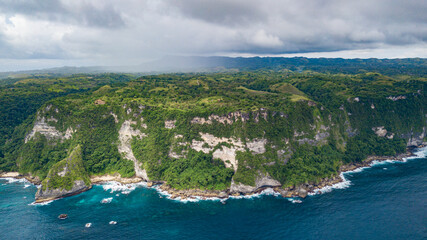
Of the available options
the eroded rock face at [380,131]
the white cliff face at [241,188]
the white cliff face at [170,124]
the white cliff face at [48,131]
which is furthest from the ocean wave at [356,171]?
the white cliff face at [48,131]

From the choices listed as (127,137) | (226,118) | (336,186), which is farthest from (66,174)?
(336,186)

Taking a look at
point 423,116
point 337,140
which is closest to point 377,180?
point 337,140

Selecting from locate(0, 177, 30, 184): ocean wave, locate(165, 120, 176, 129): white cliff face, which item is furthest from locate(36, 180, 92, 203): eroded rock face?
locate(165, 120, 176, 129): white cliff face

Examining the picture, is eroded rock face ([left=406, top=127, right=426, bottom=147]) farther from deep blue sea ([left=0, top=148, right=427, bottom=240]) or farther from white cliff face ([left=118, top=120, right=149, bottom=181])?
white cliff face ([left=118, top=120, right=149, bottom=181])

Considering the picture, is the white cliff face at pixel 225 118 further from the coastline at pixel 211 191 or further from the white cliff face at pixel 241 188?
the coastline at pixel 211 191

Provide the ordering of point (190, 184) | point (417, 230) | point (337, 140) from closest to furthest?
point (417, 230), point (190, 184), point (337, 140)

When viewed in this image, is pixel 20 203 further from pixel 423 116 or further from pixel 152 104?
pixel 423 116
